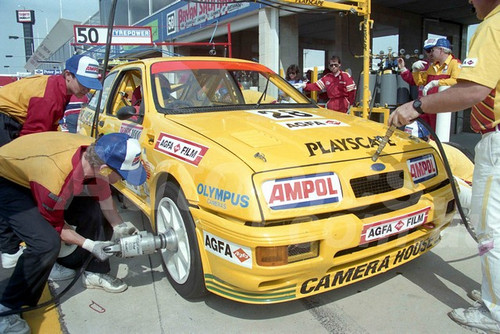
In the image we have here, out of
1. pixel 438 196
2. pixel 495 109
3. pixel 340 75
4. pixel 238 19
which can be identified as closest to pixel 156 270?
pixel 438 196

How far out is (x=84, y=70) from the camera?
3184mm

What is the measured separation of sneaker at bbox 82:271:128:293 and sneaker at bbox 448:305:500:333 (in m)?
2.17

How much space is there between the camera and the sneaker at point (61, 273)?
118 inches

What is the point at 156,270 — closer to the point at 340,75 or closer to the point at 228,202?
the point at 228,202

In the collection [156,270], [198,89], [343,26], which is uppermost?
[343,26]

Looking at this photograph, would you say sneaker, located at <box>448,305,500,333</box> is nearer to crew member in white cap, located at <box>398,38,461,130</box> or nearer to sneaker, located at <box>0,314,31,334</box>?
sneaker, located at <box>0,314,31,334</box>

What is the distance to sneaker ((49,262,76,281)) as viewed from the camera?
9.82ft

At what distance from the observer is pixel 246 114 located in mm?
3117

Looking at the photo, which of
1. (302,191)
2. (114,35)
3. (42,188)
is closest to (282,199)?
(302,191)

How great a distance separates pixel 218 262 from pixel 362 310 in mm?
964

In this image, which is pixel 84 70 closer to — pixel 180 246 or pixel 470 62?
pixel 180 246

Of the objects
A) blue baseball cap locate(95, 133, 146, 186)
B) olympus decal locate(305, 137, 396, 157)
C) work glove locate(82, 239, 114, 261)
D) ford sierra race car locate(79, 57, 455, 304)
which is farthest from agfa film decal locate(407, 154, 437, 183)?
work glove locate(82, 239, 114, 261)

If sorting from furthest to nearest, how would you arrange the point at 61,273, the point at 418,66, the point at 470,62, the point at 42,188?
the point at 418,66, the point at 61,273, the point at 42,188, the point at 470,62

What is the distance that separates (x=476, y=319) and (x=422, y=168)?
943mm
